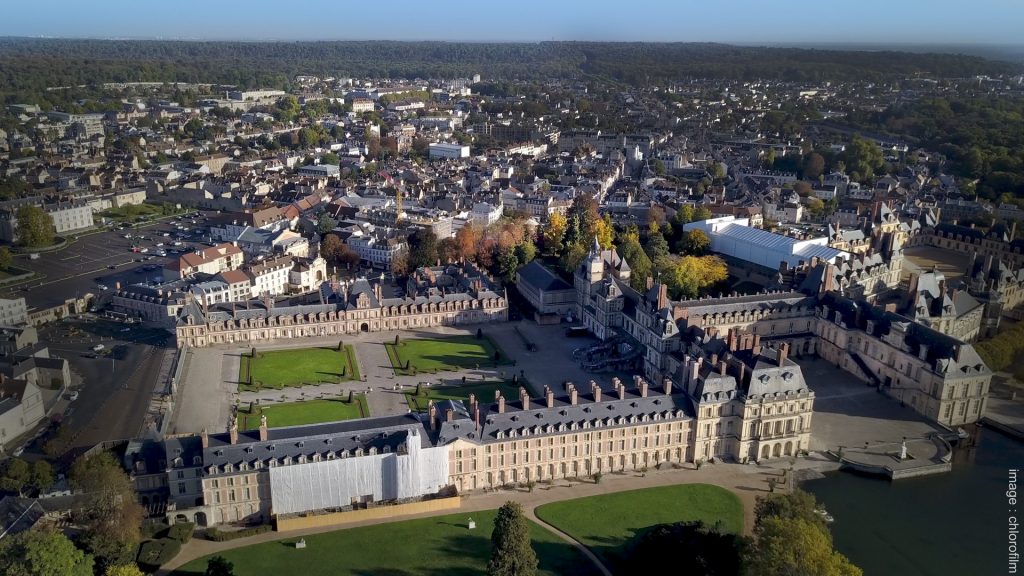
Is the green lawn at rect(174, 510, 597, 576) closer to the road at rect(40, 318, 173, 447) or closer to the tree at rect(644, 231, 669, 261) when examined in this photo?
the road at rect(40, 318, 173, 447)

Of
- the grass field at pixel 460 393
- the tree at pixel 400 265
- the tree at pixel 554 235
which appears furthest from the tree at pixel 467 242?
the grass field at pixel 460 393

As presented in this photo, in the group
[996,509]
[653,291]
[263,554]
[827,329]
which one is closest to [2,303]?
[263,554]

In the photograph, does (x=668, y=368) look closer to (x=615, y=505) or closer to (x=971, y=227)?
(x=615, y=505)

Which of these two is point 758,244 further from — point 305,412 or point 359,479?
point 359,479

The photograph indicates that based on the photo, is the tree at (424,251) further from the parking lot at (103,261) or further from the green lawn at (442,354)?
the parking lot at (103,261)

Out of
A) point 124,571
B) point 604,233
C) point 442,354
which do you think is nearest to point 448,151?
point 604,233

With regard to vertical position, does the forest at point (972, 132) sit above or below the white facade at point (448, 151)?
above
